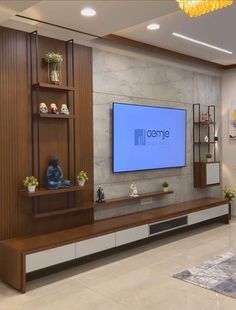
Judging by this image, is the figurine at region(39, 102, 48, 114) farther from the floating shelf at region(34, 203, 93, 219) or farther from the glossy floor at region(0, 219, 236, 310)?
the glossy floor at region(0, 219, 236, 310)

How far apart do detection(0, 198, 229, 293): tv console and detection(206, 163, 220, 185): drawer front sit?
0.78 m

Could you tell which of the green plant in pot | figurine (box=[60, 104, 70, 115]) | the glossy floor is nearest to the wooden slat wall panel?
the green plant in pot

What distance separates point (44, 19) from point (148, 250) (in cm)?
312

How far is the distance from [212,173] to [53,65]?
3.59 metres

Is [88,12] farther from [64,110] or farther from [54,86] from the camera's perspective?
[64,110]

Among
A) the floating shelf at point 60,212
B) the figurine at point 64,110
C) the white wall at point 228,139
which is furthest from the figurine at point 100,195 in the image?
the white wall at point 228,139

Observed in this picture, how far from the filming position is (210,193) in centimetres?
651

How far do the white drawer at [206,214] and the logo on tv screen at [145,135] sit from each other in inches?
51.4

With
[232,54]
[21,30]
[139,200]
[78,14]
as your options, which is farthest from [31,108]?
[232,54]

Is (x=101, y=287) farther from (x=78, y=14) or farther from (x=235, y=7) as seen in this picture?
(x=235, y=7)

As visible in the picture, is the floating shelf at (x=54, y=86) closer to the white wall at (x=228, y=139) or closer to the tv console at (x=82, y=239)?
the tv console at (x=82, y=239)

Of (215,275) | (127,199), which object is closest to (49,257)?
(127,199)

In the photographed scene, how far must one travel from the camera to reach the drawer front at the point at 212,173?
6.10 m

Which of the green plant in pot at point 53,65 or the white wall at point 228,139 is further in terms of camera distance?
the white wall at point 228,139
